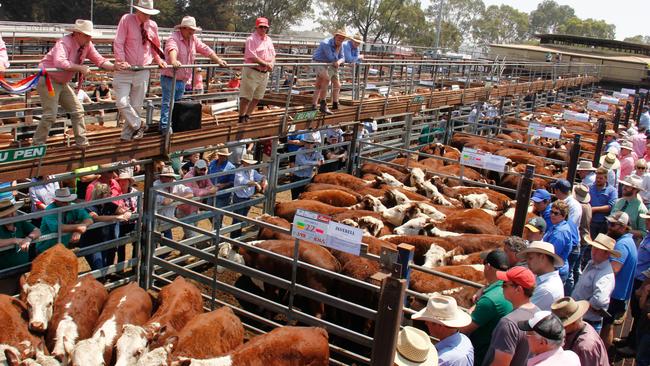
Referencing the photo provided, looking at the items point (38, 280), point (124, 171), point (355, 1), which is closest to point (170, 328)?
point (38, 280)

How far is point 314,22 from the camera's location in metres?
81.2

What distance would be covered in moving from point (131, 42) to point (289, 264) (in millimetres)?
3440

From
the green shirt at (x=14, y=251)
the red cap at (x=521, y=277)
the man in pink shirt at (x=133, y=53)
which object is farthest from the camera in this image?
the man in pink shirt at (x=133, y=53)

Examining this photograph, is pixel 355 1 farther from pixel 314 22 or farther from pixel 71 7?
pixel 71 7

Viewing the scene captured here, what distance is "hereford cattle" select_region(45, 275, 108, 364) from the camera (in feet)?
19.1

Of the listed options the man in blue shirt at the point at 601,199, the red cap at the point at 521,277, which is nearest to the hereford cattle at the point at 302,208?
the man in blue shirt at the point at 601,199

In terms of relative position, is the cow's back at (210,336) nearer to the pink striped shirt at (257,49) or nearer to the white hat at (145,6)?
the white hat at (145,6)

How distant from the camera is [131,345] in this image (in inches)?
225

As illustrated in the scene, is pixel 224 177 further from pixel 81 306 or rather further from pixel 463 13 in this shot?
pixel 463 13

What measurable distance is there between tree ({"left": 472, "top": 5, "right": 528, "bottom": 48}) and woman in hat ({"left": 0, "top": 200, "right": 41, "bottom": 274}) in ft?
412

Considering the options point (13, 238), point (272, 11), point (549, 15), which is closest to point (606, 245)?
point (13, 238)

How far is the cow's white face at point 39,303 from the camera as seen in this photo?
608cm

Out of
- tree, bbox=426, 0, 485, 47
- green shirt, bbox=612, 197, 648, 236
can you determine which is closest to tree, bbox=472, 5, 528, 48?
tree, bbox=426, 0, 485, 47

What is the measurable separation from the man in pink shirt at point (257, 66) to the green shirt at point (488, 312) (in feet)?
17.3
